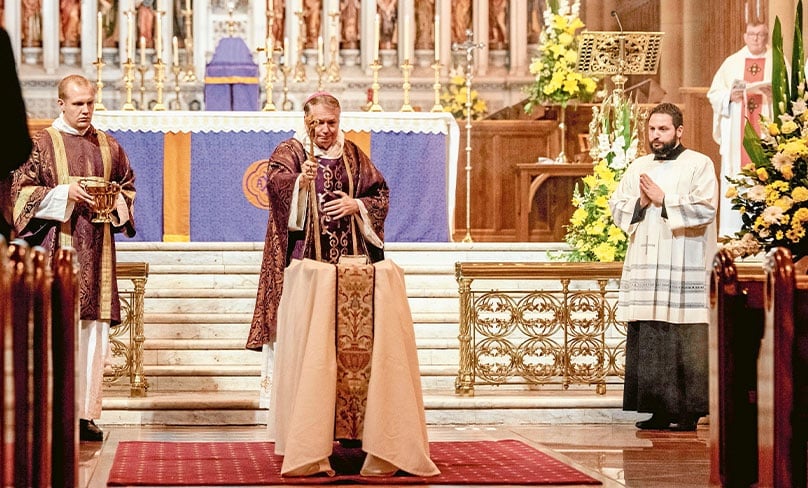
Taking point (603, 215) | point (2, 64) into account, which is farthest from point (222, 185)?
point (2, 64)

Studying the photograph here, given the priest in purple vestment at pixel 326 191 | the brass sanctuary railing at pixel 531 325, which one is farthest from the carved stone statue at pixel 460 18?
the priest in purple vestment at pixel 326 191

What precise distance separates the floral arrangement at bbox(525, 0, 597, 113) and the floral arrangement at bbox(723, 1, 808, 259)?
6914 mm

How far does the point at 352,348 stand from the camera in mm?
6258

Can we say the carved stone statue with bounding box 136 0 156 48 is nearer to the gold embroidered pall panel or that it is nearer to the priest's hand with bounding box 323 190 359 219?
the priest's hand with bounding box 323 190 359 219

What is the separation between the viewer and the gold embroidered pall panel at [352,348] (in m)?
6.23

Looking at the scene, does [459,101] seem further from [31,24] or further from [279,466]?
[279,466]

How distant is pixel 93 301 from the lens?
24.9 ft

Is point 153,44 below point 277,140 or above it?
above

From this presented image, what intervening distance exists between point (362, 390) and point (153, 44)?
1021 centimetres

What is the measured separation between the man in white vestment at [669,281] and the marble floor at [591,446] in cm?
22

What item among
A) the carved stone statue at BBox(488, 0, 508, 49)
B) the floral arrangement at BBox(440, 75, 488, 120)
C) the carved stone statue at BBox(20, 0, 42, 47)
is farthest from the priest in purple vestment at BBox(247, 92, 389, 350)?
the carved stone statue at BBox(20, 0, 42, 47)

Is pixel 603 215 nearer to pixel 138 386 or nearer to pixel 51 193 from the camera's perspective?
pixel 138 386

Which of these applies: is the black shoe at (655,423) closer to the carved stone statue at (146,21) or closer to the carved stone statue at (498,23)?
the carved stone statue at (498,23)

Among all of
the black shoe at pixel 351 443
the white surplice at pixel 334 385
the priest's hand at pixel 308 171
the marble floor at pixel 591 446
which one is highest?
the priest's hand at pixel 308 171
